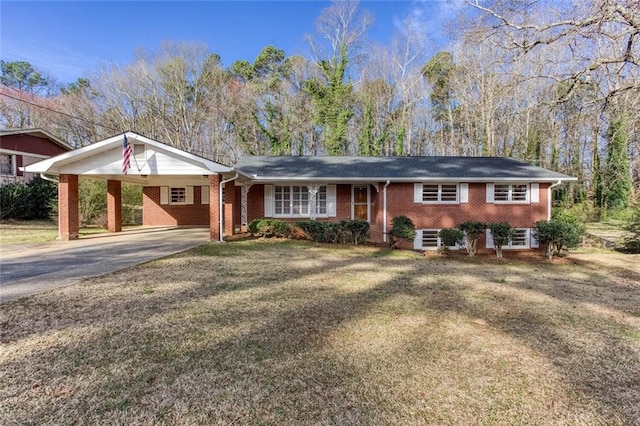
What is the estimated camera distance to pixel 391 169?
1487cm

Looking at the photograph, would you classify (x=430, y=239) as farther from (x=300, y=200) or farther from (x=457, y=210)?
(x=300, y=200)

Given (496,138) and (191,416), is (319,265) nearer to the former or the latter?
(191,416)

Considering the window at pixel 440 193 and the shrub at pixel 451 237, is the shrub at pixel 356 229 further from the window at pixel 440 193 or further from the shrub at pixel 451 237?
the window at pixel 440 193

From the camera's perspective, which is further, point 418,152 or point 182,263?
point 418,152

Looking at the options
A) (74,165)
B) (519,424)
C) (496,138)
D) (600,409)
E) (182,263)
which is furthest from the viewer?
(496,138)

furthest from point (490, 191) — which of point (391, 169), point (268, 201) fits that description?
point (268, 201)

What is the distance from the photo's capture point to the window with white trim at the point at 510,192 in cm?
1405

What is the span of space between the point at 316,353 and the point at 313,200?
11001 millimetres

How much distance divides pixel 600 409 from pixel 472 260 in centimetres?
874

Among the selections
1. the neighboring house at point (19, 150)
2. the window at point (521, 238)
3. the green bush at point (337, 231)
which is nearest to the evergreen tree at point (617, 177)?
the window at point (521, 238)

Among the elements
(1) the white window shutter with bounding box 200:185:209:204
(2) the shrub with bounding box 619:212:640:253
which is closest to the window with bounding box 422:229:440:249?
(2) the shrub with bounding box 619:212:640:253

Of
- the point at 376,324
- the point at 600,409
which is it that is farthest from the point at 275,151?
the point at 600,409

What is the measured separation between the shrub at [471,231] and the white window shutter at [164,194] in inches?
580

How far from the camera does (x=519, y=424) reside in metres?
2.51
